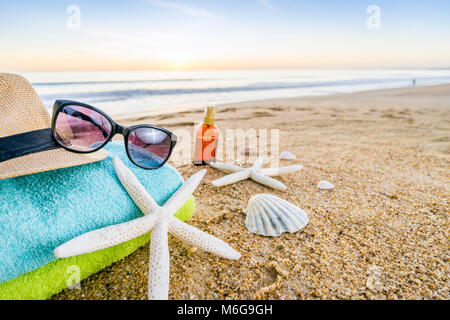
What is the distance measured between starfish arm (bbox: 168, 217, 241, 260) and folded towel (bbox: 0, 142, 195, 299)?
25 centimetres

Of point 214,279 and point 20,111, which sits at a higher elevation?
point 20,111

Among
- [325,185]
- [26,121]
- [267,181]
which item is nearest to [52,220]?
[26,121]

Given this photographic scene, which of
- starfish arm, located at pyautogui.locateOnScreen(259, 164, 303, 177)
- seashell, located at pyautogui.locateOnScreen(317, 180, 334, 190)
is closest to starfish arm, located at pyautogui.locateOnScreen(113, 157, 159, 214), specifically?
starfish arm, located at pyautogui.locateOnScreen(259, 164, 303, 177)

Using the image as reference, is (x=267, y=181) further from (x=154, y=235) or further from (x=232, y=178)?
(x=154, y=235)

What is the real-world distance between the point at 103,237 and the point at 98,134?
1.91ft

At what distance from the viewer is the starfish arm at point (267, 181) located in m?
2.55

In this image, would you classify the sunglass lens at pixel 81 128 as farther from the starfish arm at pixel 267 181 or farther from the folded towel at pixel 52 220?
the starfish arm at pixel 267 181

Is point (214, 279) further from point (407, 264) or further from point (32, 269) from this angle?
point (407, 264)

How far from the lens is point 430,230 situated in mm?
1881

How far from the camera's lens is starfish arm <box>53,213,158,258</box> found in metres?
1.09

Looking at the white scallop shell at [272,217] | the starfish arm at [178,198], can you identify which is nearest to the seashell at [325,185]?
the white scallop shell at [272,217]

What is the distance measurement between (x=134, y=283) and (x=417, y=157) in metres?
3.79

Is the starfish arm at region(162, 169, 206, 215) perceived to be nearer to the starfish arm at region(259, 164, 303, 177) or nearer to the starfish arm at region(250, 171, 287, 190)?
the starfish arm at region(250, 171, 287, 190)
